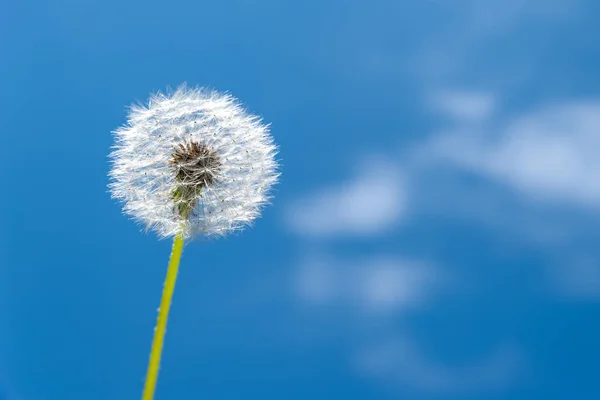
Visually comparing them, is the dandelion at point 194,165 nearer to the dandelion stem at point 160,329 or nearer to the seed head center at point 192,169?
the seed head center at point 192,169

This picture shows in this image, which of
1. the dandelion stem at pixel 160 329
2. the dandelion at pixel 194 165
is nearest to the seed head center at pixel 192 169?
the dandelion at pixel 194 165

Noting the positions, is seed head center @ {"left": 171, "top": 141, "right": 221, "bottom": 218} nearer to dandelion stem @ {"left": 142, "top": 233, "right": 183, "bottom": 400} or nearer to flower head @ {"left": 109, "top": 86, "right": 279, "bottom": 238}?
flower head @ {"left": 109, "top": 86, "right": 279, "bottom": 238}

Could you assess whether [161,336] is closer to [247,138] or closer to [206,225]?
[206,225]

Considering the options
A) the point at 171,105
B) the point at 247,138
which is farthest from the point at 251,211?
the point at 171,105

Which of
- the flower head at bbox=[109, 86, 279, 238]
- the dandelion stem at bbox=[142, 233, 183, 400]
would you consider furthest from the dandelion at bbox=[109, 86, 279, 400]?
the dandelion stem at bbox=[142, 233, 183, 400]

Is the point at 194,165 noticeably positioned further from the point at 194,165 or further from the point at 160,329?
the point at 160,329
